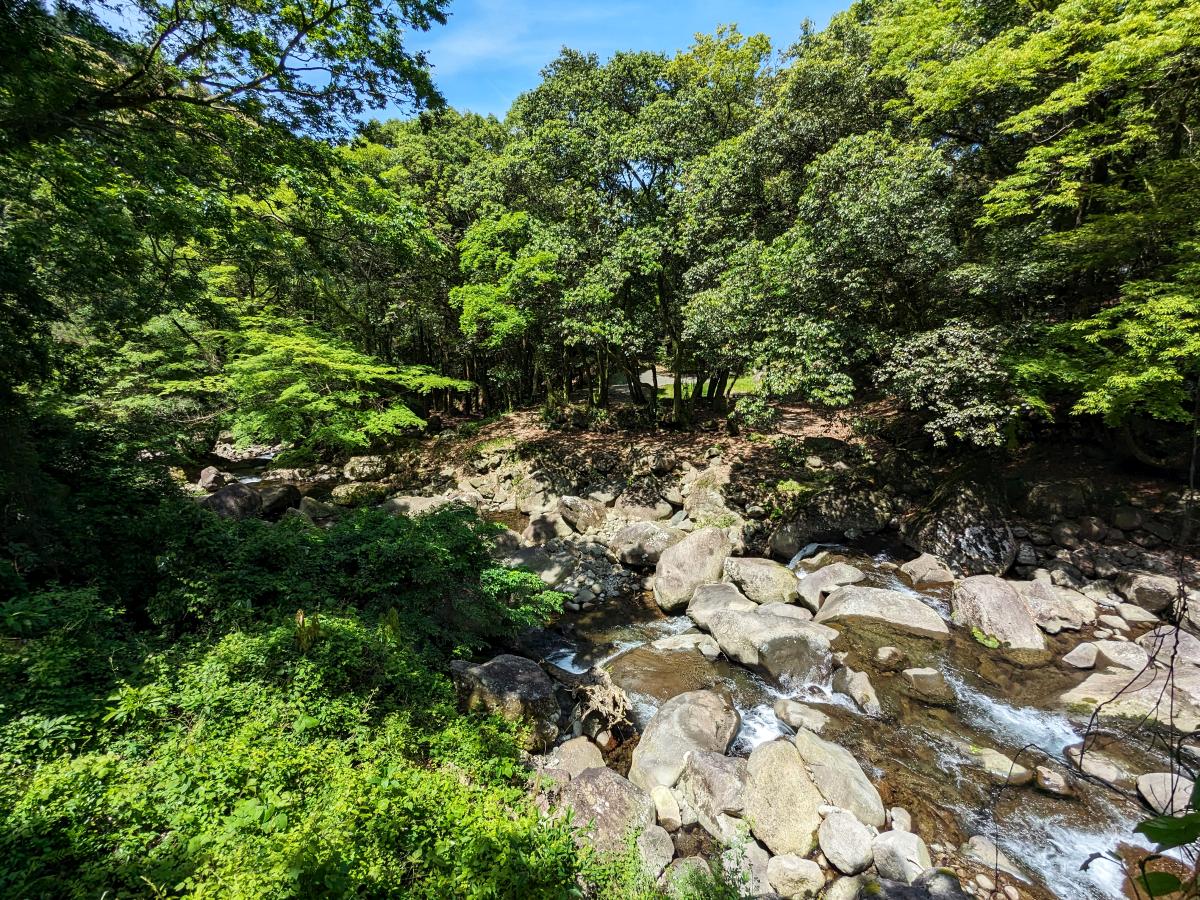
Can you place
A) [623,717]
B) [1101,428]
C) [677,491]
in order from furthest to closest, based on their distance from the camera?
[677,491]
[1101,428]
[623,717]

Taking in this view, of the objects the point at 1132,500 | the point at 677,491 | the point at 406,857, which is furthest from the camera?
the point at 677,491

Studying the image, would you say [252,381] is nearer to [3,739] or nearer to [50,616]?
[50,616]

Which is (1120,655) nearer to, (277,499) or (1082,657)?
(1082,657)

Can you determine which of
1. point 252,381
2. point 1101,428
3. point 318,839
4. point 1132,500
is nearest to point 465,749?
point 318,839

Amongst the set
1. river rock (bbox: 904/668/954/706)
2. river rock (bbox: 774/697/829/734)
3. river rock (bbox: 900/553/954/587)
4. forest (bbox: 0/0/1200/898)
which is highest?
forest (bbox: 0/0/1200/898)

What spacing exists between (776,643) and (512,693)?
4.58 meters

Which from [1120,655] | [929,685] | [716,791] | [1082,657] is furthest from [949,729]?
[716,791]

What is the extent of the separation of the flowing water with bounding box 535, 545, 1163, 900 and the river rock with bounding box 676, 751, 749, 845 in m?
0.96

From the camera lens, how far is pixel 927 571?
431 inches

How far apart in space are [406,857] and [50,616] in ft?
15.1

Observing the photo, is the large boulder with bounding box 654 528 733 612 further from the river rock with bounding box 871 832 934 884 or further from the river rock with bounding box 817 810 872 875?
the river rock with bounding box 871 832 934 884

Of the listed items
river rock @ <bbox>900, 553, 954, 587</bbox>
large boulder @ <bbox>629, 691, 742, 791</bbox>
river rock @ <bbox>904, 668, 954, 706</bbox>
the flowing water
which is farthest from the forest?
river rock @ <bbox>904, 668, 954, 706</bbox>

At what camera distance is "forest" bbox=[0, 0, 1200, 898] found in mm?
4195

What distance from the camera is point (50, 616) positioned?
5195mm
